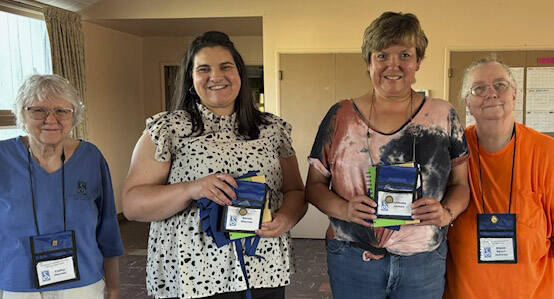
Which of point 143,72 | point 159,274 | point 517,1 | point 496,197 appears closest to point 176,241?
point 159,274

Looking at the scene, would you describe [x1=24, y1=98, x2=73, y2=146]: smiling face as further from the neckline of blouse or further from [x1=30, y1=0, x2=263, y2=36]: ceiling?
[x1=30, y1=0, x2=263, y2=36]: ceiling

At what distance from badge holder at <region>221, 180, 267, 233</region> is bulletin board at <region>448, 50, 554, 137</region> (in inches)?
153

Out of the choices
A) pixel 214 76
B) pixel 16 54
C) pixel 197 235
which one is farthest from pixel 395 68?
pixel 16 54

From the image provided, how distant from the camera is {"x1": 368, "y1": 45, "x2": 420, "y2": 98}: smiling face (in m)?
1.57

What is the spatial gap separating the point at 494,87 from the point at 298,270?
317 cm

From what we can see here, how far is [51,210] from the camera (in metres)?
1.64

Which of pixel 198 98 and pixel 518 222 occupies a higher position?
pixel 198 98

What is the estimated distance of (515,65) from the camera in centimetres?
482

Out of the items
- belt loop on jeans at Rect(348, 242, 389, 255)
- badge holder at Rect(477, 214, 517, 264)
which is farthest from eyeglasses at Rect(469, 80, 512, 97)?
belt loop on jeans at Rect(348, 242, 389, 255)

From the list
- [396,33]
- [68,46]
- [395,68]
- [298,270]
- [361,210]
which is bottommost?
[298,270]

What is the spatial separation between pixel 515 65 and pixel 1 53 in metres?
→ 5.41

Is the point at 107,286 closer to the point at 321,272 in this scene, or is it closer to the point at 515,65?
the point at 321,272

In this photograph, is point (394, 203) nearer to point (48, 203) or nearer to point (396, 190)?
point (396, 190)

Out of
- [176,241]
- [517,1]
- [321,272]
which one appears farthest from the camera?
[517,1]
